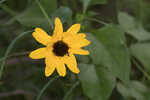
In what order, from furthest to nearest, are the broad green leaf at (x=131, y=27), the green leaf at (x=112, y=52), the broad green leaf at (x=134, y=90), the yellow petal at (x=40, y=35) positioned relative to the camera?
the broad green leaf at (x=131, y=27), the broad green leaf at (x=134, y=90), the green leaf at (x=112, y=52), the yellow petal at (x=40, y=35)

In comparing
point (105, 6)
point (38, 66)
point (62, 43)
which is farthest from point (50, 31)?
point (105, 6)

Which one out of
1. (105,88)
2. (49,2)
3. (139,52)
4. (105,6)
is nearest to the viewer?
(105,88)

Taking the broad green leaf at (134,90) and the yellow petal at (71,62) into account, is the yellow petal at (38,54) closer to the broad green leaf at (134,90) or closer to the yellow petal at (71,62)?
the yellow petal at (71,62)

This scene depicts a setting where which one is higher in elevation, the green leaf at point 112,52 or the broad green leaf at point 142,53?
the green leaf at point 112,52

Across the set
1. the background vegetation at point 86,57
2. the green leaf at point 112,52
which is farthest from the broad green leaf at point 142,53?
the green leaf at point 112,52

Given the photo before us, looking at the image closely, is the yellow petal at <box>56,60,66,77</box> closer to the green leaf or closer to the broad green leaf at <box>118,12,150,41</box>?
the green leaf

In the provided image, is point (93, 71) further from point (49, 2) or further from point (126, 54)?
point (49, 2)

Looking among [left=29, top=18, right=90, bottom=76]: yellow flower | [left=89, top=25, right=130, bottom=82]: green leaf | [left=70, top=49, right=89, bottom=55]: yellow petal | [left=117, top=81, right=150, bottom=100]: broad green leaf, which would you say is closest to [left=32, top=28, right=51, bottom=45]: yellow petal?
[left=29, top=18, right=90, bottom=76]: yellow flower
